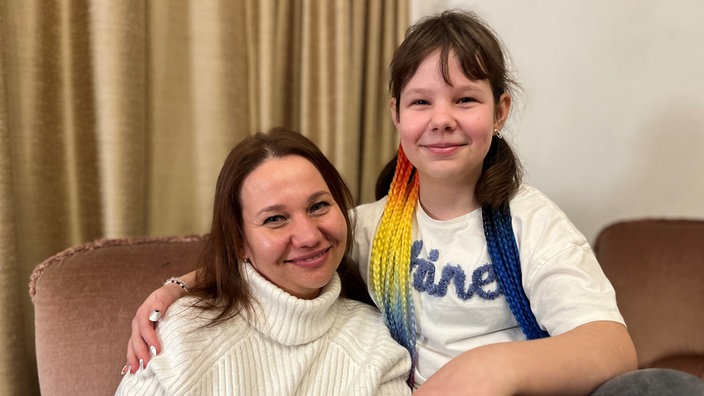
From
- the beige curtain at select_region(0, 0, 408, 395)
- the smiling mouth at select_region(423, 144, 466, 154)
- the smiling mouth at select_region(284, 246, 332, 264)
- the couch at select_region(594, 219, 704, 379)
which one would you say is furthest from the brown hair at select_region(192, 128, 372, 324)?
the couch at select_region(594, 219, 704, 379)

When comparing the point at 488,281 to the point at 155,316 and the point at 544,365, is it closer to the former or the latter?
the point at 544,365

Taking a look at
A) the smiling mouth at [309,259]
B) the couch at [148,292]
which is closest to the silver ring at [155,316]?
the couch at [148,292]

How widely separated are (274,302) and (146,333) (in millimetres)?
229

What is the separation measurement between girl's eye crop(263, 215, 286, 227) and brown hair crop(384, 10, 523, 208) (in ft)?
1.12

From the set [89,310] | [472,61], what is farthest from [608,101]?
[89,310]

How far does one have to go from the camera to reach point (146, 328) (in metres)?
0.96

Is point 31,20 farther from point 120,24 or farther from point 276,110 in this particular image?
point 276,110

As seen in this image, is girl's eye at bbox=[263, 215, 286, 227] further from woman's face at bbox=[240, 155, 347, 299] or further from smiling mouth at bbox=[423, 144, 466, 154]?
smiling mouth at bbox=[423, 144, 466, 154]

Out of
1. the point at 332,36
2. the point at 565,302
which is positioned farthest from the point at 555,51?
the point at 565,302

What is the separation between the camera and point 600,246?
147 centimetres

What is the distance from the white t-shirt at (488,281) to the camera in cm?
89

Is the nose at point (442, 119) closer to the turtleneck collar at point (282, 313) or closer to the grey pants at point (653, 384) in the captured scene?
the turtleneck collar at point (282, 313)

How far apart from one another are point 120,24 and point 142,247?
559 mm

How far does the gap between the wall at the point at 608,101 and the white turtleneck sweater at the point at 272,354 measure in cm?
88
